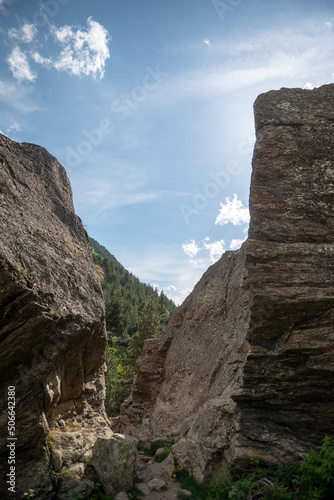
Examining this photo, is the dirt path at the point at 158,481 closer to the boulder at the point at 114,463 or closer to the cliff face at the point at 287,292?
the boulder at the point at 114,463

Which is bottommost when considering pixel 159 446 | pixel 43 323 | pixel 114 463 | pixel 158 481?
pixel 159 446

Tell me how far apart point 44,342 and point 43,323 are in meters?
0.80

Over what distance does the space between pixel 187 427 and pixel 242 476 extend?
6.91 meters

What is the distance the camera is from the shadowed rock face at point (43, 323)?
8.68 metres

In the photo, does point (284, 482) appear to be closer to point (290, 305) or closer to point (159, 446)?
point (290, 305)

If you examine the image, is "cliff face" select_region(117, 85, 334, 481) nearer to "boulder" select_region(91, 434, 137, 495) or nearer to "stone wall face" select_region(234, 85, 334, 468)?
"stone wall face" select_region(234, 85, 334, 468)

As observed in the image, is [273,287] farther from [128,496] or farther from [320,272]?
[128,496]

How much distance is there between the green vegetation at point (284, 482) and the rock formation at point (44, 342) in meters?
3.82

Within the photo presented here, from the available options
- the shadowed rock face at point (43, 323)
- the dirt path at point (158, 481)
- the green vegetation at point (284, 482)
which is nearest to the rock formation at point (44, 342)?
the shadowed rock face at point (43, 323)

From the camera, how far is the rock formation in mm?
8719

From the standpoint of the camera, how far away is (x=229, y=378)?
1561 centimetres

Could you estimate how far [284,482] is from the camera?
8367 mm

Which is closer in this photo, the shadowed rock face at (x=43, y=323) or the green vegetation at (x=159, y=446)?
the shadowed rock face at (x=43, y=323)

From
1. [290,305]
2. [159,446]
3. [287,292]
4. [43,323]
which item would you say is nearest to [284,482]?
[290,305]
